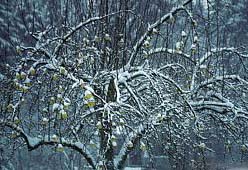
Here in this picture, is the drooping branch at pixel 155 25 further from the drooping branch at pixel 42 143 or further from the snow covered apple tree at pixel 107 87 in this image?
the drooping branch at pixel 42 143

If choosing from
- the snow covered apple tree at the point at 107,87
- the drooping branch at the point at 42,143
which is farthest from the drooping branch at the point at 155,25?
the drooping branch at the point at 42,143

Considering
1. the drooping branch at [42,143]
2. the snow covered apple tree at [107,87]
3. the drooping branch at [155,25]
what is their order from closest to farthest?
1. the snow covered apple tree at [107,87]
2. the drooping branch at [155,25]
3. the drooping branch at [42,143]

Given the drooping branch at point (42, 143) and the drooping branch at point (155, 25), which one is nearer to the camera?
the drooping branch at point (155, 25)

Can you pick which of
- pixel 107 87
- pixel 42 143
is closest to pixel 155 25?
pixel 107 87

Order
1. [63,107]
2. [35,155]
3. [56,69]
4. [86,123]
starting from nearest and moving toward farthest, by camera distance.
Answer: [63,107] < [56,69] < [86,123] < [35,155]

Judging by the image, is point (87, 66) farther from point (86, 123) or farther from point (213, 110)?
point (213, 110)

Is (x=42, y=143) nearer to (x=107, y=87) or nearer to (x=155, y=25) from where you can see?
(x=107, y=87)

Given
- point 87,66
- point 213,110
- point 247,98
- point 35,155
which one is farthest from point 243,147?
point 35,155

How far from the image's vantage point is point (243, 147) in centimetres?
686

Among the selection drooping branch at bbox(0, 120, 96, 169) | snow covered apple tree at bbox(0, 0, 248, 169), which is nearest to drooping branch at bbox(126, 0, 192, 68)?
snow covered apple tree at bbox(0, 0, 248, 169)

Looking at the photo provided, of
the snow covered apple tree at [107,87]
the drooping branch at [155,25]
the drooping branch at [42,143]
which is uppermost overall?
the drooping branch at [155,25]

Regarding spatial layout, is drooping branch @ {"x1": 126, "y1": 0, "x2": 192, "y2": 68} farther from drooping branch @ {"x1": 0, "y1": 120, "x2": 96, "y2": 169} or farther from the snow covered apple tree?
drooping branch @ {"x1": 0, "y1": 120, "x2": 96, "y2": 169}

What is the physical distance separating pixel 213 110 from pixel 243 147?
4.00 feet

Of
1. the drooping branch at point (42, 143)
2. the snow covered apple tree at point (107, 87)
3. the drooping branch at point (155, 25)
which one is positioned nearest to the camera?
the snow covered apple tree at point (107, 87)
